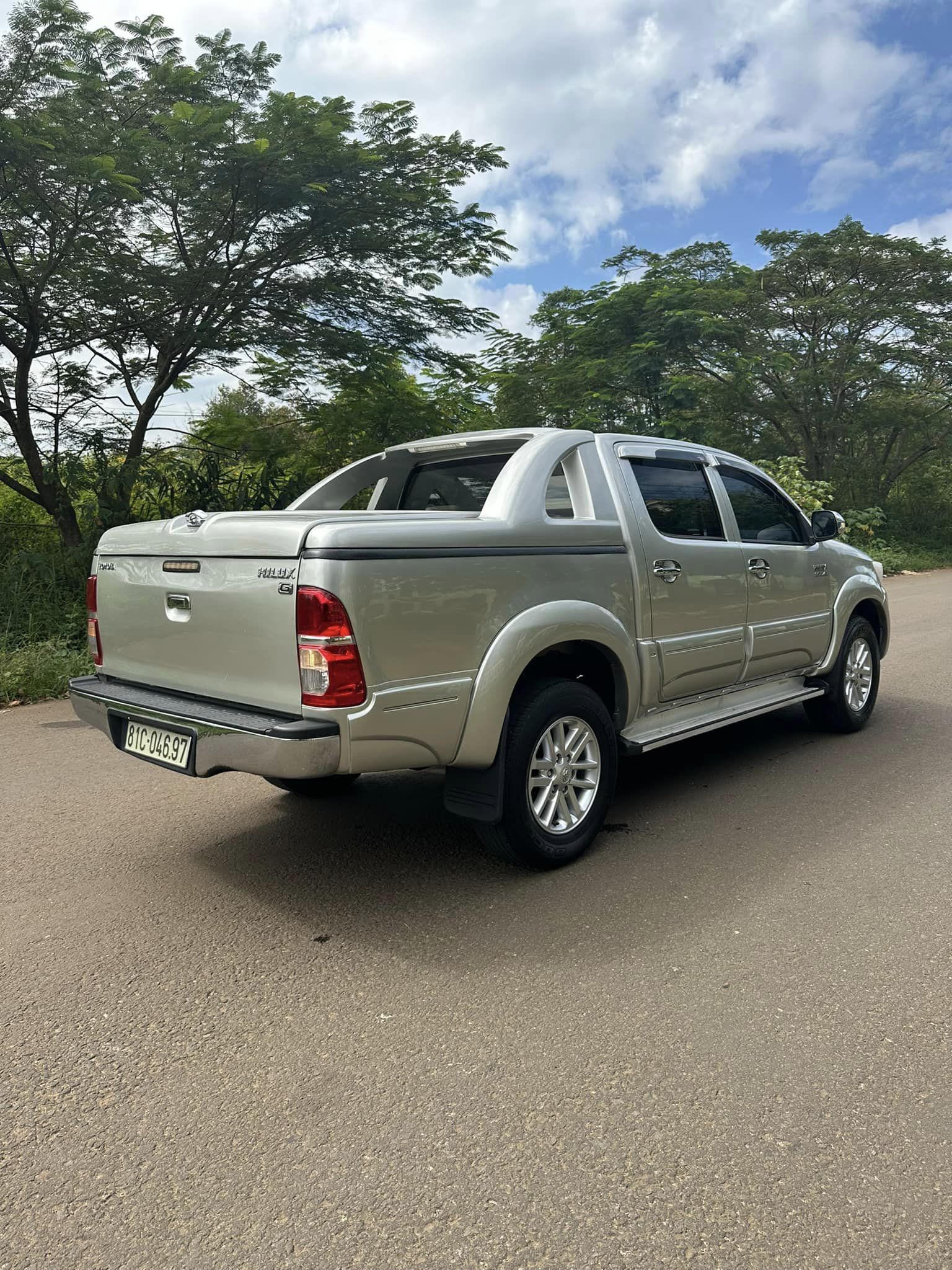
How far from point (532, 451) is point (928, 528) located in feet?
92.0

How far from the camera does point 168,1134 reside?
2.28 metres

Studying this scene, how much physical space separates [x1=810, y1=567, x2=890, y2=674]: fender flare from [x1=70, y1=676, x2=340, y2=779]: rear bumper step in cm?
367

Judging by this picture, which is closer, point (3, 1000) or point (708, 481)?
point (3, 1000)

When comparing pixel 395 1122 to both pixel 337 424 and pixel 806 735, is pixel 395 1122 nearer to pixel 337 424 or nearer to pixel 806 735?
pixel 806 735

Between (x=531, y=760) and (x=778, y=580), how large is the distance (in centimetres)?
234

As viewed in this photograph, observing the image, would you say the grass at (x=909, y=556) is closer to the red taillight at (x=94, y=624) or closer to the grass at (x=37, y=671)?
the grass at (x=37, y=671)

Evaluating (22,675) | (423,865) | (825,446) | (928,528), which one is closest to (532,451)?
(423,865)

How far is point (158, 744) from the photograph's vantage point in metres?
3.68

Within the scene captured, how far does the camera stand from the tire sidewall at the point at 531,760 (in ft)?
11.9

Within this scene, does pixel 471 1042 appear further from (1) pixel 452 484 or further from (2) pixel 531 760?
(1) pixel 452 484

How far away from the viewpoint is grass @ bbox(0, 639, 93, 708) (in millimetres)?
7523

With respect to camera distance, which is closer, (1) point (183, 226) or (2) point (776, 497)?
(2) point (776, 497)

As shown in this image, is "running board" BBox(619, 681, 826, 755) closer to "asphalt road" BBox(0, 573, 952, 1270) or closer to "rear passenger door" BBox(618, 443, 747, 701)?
"rear passenger door" BBox(618, 443, 747, 701)

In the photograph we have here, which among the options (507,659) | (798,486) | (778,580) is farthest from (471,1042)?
(798,486)
